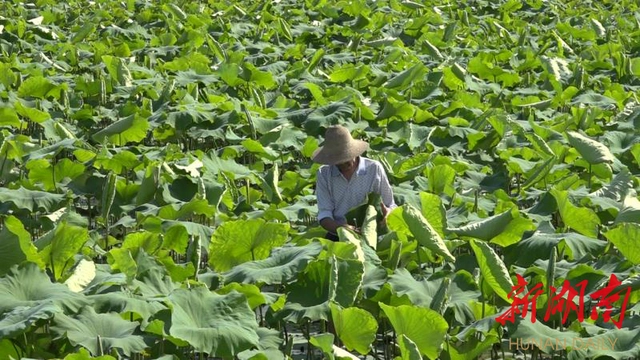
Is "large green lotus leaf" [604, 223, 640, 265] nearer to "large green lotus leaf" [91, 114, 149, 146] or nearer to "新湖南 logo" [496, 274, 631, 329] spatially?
"新湖南 logo" [496, 274, 631, 329]

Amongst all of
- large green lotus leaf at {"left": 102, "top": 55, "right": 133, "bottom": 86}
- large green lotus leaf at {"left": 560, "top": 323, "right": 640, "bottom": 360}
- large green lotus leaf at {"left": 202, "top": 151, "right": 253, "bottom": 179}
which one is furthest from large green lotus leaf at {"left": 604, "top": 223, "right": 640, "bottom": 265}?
large green lotus leaf at {"left": 102, "top": 55, "right": 133, "bottom": 86}

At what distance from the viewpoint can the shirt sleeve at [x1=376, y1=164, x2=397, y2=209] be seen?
452 cm

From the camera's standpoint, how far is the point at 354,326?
3.42 m

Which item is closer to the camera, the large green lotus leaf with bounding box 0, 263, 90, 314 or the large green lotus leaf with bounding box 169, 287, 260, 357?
the large green lotus leaf with bounding box 169, 287, 260, 357

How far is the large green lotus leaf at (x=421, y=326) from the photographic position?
3.33 metres

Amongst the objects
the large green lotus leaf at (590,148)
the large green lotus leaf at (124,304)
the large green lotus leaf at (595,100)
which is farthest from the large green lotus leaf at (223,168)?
the large green lotus leaf at (595,100)

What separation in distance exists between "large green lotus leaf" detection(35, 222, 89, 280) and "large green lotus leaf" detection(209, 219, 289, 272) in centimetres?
46

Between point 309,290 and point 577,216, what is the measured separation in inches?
45.2

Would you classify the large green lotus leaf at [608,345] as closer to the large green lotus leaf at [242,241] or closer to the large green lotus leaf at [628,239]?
the large green lotus leaf at [628,239]

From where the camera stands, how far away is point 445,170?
491 cm

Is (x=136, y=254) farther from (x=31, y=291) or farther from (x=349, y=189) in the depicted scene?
(x=349, y=189)

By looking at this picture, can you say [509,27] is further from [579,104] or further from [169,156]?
[169,156]

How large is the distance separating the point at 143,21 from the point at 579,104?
446 centimetres

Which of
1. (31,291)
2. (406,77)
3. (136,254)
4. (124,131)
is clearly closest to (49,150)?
(124,131)
